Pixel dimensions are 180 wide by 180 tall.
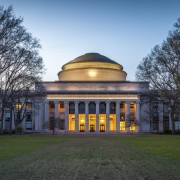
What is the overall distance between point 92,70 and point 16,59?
63.7 meters

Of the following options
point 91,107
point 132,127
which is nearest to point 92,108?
point 91,107

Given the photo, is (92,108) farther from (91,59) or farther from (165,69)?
(165,69)

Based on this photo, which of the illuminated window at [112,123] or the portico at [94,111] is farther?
the illuminated window at [112,123]

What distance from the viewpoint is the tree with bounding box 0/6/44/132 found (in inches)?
1549

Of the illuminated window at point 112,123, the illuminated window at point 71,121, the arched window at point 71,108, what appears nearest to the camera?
the illuminated window at point 112,123

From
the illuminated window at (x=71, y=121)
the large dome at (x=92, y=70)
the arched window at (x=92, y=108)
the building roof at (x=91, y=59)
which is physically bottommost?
the illuminated window at (x=71, y=121)

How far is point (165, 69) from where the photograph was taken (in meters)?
54.8

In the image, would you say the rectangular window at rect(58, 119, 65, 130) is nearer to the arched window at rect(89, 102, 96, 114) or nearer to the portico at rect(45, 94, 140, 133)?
the portico at rect(45, 94, 140, 133)

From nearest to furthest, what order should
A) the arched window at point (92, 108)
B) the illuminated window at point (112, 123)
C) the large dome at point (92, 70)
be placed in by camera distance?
the illuminated window at point (112, 123)
the arched window at point (92, 108)
the large dome at point (92, 70)

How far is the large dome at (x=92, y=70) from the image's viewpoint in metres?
110

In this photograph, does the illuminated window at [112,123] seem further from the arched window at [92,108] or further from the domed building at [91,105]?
the arched window at [92,108]

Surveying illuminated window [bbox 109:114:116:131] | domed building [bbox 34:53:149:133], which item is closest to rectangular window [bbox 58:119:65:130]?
domed building [bbox 34:53:149:133]

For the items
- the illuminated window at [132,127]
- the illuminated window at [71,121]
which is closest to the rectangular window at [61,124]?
the illuminated window at [71,121]

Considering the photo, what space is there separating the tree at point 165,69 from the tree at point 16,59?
18.8 m
